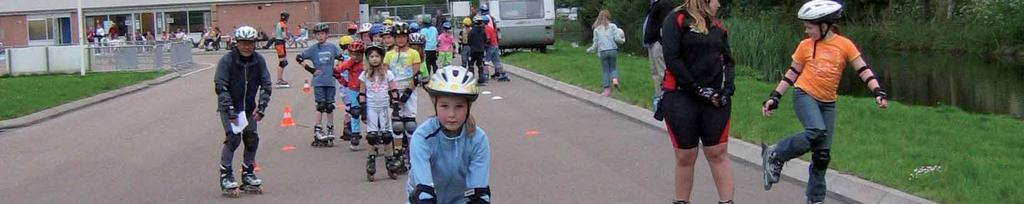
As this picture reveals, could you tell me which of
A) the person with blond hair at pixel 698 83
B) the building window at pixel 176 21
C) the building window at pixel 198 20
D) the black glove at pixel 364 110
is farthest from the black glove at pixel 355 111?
the building window at pixel 176 21

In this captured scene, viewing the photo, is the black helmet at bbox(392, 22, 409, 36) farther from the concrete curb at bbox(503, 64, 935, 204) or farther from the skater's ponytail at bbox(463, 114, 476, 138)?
the skater's ponytail at bbox(463, 114, 476, 138)

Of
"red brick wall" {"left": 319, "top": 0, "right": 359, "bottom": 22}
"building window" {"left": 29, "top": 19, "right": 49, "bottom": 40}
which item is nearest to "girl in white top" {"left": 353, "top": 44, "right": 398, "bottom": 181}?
"building window" {"left": 29, "top": 19, "right": 49, "bottom": 40}

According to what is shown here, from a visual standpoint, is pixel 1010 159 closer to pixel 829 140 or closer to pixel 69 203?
pixel 829 140

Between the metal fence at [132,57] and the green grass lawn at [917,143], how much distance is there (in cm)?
1674

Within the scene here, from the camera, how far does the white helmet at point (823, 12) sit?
7.50m

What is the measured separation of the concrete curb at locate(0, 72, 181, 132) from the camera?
16.8 metres

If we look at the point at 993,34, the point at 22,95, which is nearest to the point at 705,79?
the point at 22,95

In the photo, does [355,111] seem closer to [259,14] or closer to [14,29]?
[259,14]

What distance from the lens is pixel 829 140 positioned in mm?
7672

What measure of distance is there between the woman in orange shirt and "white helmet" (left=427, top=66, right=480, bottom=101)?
3.11 m

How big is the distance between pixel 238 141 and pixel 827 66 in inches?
187

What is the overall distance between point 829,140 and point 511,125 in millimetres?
7579

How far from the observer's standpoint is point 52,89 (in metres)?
22.7

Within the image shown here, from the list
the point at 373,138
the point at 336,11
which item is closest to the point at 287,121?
the point at 373,138
